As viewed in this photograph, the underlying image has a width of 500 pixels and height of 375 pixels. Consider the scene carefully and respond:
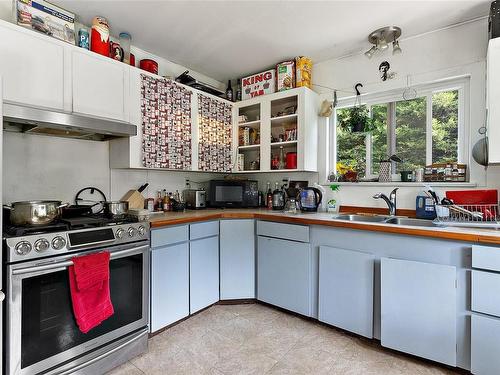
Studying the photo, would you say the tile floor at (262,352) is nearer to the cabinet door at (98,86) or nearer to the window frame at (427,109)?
the window frame at (427,109)

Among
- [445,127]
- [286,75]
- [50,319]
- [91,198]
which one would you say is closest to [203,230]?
[91,198]

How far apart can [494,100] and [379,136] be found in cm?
95

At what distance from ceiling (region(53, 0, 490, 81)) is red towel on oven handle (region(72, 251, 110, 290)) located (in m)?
1.78

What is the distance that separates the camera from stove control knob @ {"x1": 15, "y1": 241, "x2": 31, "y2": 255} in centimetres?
136

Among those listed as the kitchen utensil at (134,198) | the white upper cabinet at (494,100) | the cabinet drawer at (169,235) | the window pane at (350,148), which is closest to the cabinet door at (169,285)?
the cabinet drawer at (169,235)

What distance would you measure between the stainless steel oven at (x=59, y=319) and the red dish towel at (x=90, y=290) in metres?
0.04

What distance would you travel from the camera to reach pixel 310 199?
274 cm

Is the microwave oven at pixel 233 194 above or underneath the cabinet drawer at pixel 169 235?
above

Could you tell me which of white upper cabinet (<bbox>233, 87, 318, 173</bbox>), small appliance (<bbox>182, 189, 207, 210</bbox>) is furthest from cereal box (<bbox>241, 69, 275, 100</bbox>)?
small appliance (<bbox>182, 189, 207, 210</bbox>)

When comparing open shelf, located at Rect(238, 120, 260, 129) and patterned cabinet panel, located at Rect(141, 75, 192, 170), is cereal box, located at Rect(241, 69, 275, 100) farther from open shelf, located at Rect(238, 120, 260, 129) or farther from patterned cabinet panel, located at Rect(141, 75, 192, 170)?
patterned cabinet panel, located at Rect(141, 75, 192, 170)

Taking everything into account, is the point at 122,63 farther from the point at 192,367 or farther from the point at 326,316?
the point at 326,316

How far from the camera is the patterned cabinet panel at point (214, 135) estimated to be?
9.29 feet

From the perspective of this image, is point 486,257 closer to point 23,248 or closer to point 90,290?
point 90,290

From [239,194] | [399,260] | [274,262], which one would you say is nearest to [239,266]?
[274,262]
